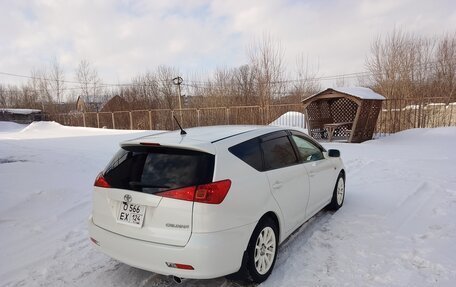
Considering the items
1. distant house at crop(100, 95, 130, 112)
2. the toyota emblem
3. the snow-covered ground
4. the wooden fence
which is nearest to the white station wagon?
the toyota emblem

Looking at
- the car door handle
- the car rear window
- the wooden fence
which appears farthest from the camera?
the wooden fence

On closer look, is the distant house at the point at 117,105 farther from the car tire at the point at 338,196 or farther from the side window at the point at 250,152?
the side window at the point at 250,152

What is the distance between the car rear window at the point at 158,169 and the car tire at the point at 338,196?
2.70 m

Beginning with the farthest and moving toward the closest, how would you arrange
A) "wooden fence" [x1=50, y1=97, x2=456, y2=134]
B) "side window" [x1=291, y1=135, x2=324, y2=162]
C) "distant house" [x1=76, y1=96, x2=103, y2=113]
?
"distant house" [x1=76, y1=96, x2=103, y2=113]
"wooden fence" [x1=50, y1=97, x2=456, y2=134]
"side window" [x1=291, y1=135, x2=324, y2=162]

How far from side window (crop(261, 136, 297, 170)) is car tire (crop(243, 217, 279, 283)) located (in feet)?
1.88

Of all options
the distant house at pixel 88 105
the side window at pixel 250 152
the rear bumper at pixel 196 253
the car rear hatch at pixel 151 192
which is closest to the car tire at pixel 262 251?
the rear bumper at pixel 196 253

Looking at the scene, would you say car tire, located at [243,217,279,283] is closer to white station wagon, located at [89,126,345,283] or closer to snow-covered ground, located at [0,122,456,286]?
white station wagon, located at [89,126,345,283]

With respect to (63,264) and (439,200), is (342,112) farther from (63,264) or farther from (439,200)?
(63,264)

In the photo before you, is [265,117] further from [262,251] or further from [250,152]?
Result: [262,251]

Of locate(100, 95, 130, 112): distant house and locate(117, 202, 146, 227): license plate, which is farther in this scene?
locate(100, 95, 130, 112): distant house

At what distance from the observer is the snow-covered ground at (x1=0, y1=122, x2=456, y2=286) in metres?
2.90

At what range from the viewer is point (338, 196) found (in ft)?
15.4

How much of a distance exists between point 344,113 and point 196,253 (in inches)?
487

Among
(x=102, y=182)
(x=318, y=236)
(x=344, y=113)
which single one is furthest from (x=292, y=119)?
(x=102, y=182)
